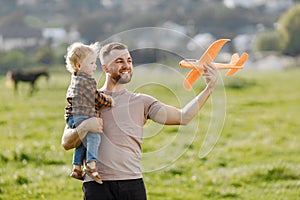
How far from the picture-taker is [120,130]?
5172 mm

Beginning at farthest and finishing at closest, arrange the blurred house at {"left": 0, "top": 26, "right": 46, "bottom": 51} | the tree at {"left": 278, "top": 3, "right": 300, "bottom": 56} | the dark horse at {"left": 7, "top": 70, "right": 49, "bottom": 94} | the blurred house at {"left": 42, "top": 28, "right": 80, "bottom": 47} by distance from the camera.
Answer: the blurred house at {"left": 42, "top": 28, "right": 80, "bottom": 47}, the blurred house at {"left": 0, "top": 26, "right": 46, "bottom": 51}, the tree at {"left": 278, "top": 3, "right": 300, "bottom": 56}, the dark horse at {"left": 7, "top": 70, "right": 49, "bottom": 94}

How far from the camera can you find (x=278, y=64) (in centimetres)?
10862

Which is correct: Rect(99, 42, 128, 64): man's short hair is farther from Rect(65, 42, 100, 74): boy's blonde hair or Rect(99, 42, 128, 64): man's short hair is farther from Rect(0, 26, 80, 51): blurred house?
→ Rect(0, 26, 80, 51): blurred house

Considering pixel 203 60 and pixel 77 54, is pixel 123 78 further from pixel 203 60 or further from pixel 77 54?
pixel 203 60

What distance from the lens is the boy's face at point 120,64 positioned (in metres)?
5.14

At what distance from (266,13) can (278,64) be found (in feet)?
261

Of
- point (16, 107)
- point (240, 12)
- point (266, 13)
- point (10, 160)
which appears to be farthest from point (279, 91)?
point (266, 13)

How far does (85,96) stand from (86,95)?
0.01 m

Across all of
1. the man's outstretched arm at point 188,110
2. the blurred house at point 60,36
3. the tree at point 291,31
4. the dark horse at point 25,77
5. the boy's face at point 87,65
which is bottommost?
the man's outstretched arm at point 188,110

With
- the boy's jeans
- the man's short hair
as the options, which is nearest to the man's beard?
the man's short hair

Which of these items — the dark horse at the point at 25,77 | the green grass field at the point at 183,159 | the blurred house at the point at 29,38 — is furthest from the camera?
the blurred house at the point at 29,38

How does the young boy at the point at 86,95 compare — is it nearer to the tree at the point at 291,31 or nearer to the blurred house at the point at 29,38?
the tree at the point at 291,31

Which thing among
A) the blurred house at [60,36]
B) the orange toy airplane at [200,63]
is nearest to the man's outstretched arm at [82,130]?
the orange toy airplane at [200,63]

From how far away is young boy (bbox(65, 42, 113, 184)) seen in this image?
4.99m
